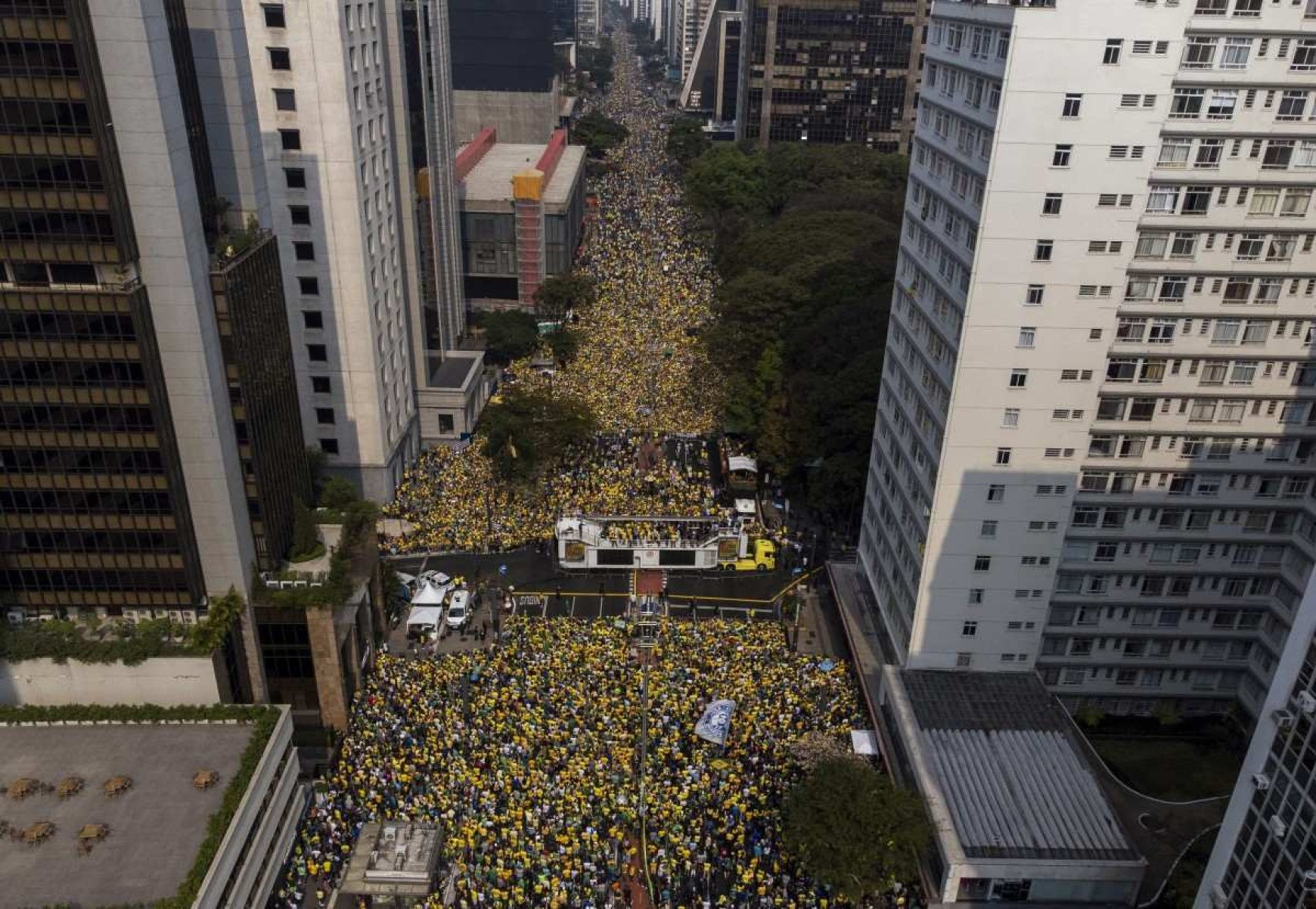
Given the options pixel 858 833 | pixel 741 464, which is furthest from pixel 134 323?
pixel 741 464

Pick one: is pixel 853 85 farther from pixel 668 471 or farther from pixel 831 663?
pixel 831 663

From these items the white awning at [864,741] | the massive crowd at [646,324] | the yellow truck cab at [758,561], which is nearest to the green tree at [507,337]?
the massive crowd at [646,324]

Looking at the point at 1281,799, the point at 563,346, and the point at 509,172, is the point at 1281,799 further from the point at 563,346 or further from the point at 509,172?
the point at 509,172

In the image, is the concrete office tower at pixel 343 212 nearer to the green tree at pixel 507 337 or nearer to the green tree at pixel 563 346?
the green tree at pixel 507 337

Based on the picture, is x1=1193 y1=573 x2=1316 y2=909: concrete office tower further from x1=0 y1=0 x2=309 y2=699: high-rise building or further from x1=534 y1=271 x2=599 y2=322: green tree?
x1=534 y1=271 x2=599 y2=322: green tree

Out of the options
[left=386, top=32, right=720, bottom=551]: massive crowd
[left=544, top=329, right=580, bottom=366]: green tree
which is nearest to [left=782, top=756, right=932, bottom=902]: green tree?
[left=386, top=32, right=720, bottom=551]: massive crowd

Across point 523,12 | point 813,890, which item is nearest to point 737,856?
point 813,890

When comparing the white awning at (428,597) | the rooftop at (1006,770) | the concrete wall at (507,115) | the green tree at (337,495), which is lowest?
the white awning at (428,597)
